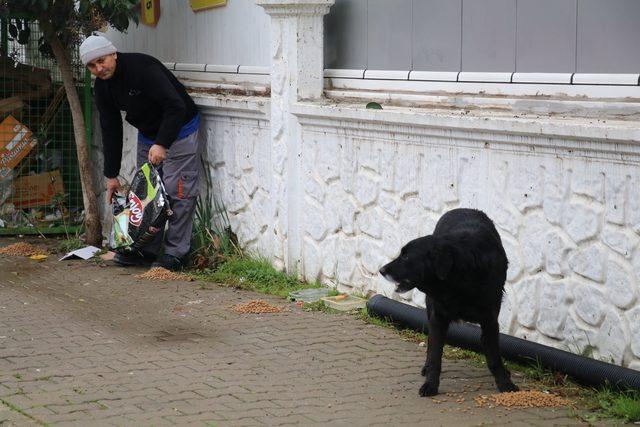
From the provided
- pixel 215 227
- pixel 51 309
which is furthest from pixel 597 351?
pixel 215 227

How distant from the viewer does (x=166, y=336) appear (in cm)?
667

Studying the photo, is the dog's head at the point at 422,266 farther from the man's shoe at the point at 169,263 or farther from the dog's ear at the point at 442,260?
the man's shoe at the point at 169,263

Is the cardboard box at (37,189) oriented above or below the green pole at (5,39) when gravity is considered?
below

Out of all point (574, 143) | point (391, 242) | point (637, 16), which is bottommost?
point (391, 242)

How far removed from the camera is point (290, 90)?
8.07 meters

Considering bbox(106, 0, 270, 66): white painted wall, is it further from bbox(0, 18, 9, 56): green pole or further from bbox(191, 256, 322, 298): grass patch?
bbox(191, 256, 322, 298): grass patch

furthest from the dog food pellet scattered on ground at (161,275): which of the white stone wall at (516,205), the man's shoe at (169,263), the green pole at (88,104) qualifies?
the green pole at (88,104)

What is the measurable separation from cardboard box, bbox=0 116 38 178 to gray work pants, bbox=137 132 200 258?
260 centimetres

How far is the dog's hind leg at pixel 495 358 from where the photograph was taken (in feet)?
17.2

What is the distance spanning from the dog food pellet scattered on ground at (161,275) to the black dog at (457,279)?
371cm

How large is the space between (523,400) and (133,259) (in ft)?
16.4

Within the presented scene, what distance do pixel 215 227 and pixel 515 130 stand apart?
4.11 metres

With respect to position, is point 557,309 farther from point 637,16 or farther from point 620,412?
point 637,16

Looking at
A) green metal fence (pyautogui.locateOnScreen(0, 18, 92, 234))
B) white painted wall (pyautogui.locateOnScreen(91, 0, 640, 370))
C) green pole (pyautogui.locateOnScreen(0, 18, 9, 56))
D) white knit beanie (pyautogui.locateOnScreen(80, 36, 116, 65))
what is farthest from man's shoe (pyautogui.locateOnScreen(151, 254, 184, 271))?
Result: green pole (pyautogui.locateOnScreen(0, 18, 9, 56))
